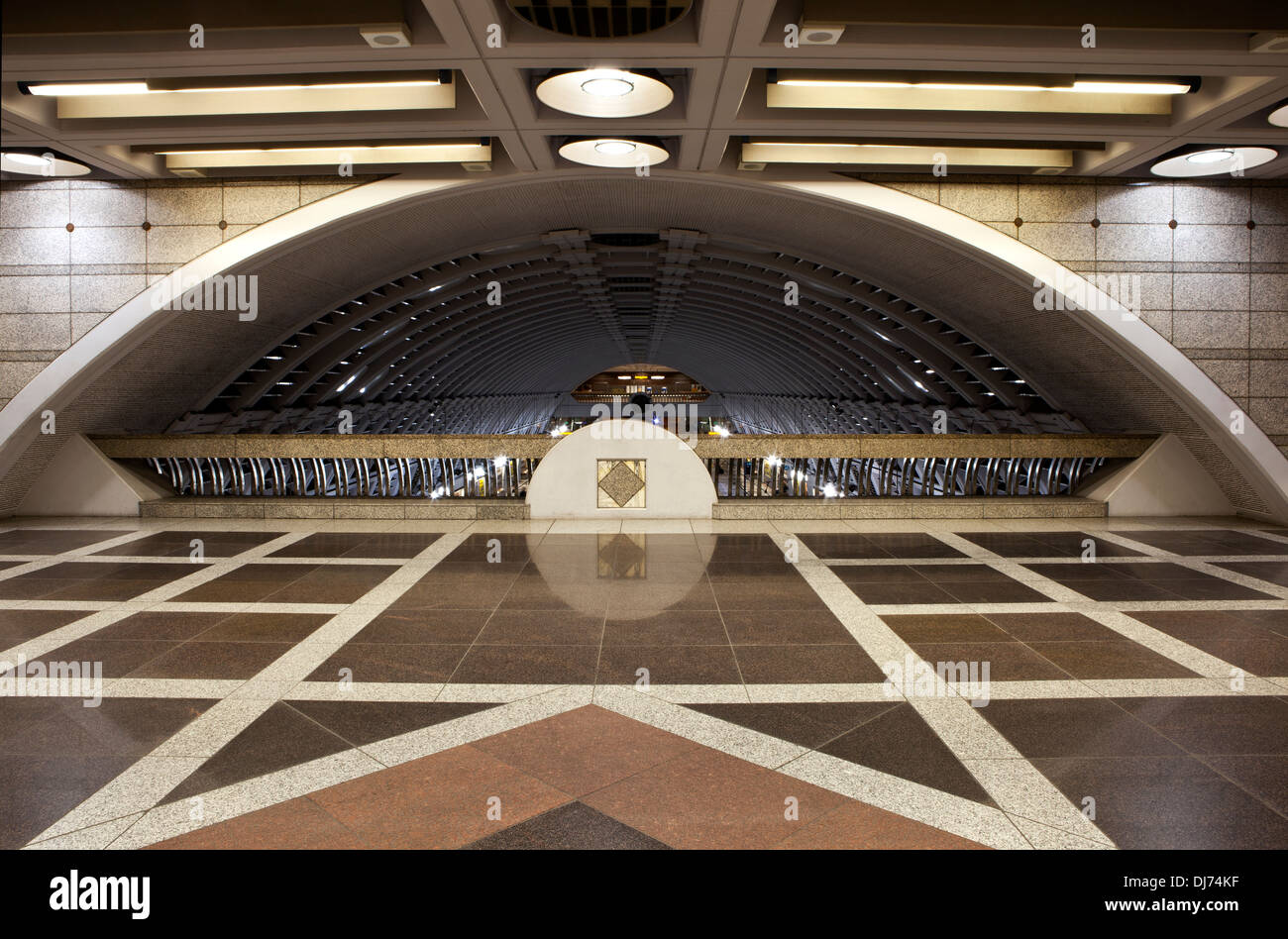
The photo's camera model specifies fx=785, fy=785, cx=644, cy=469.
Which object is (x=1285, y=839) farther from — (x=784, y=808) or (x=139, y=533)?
(x=139, y=533)

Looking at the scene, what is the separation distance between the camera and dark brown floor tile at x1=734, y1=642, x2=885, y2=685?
4.73m

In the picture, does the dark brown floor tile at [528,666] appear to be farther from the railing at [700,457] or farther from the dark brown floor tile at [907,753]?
the railing at [700,457]

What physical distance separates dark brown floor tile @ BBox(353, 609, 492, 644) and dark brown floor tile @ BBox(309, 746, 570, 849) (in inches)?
77.1

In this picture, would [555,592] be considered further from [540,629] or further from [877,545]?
[877,545]

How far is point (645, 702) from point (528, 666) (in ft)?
3.12

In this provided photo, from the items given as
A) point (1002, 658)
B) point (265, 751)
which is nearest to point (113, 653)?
point (265, 751)

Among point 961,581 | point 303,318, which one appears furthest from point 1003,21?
point 303,318

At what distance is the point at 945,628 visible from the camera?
5820mm

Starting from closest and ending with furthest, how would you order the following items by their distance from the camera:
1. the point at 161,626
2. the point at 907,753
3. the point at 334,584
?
the point at 907,753, the point at 161,626, the point at 334,584

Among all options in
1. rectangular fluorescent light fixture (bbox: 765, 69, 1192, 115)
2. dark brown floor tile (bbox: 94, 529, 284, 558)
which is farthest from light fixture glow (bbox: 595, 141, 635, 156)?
dark brown floor tile (bbox: 94, 529, 284, 558)

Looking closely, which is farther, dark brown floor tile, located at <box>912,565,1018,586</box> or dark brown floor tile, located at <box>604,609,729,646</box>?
dark brown floor tile, located at <box>912,565,1018,586</box>

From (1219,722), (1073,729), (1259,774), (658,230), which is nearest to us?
(1259,774)

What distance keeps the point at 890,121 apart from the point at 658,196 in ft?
14.9

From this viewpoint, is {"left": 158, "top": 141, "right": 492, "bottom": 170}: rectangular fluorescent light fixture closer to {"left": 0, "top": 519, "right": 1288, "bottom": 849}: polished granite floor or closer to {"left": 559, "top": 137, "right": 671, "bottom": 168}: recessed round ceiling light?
{"left": 559, "top": 137, "right": 671, "bottom": 168}: recessed round ceiling light
